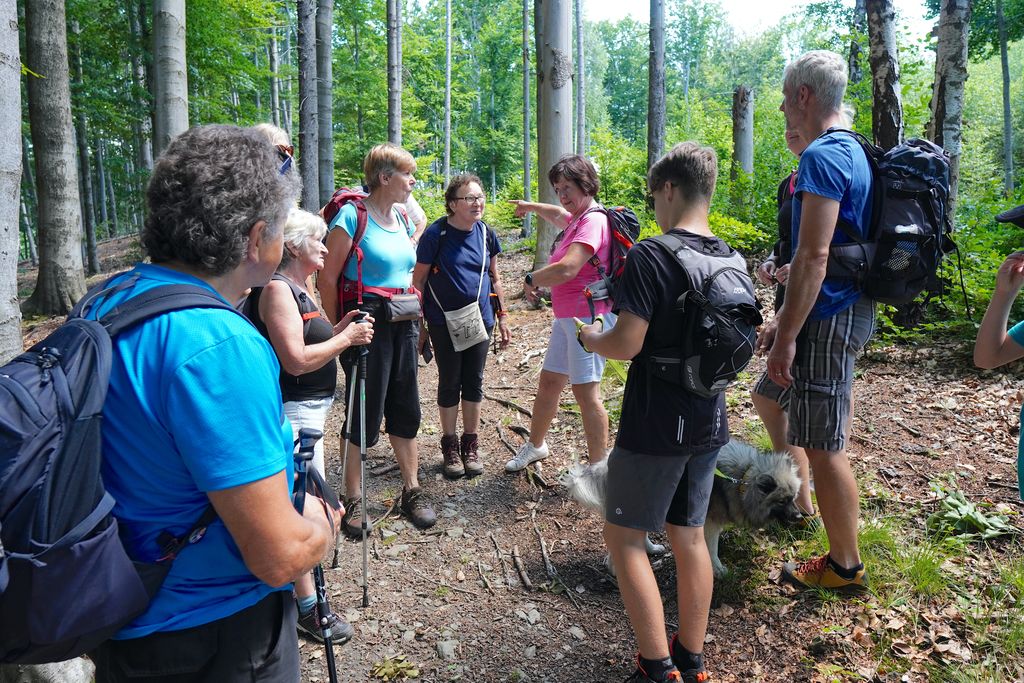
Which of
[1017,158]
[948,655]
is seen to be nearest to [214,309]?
[948,655]

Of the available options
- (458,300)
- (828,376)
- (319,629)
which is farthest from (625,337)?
(458,300)

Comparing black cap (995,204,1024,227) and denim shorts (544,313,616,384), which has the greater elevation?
black cap (995,204,1024,227)

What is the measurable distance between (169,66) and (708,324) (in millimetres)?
5151

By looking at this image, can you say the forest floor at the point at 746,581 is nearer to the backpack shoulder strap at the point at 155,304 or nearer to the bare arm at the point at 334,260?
the bare arm at the point at 334,260

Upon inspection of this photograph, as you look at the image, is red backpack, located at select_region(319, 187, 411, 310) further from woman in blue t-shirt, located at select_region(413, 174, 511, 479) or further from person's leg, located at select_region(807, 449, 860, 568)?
person's leg, located at select_region(807, 449, 860, 568)

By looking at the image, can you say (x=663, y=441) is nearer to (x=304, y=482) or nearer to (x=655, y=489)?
(x=655, y=489)

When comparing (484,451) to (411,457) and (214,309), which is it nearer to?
(411,457)

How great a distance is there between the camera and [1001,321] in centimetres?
238

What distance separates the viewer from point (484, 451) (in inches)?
225

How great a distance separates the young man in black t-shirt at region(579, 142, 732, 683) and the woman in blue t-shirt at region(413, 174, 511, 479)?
2.23 meters

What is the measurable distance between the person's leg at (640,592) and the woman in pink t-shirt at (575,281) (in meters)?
1.73

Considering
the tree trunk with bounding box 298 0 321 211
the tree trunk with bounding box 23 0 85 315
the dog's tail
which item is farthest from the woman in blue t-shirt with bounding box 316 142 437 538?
the tree trunk with bounding box 298 0 321 211

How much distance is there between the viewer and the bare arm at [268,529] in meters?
1.39

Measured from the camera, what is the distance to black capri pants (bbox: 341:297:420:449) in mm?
4340
